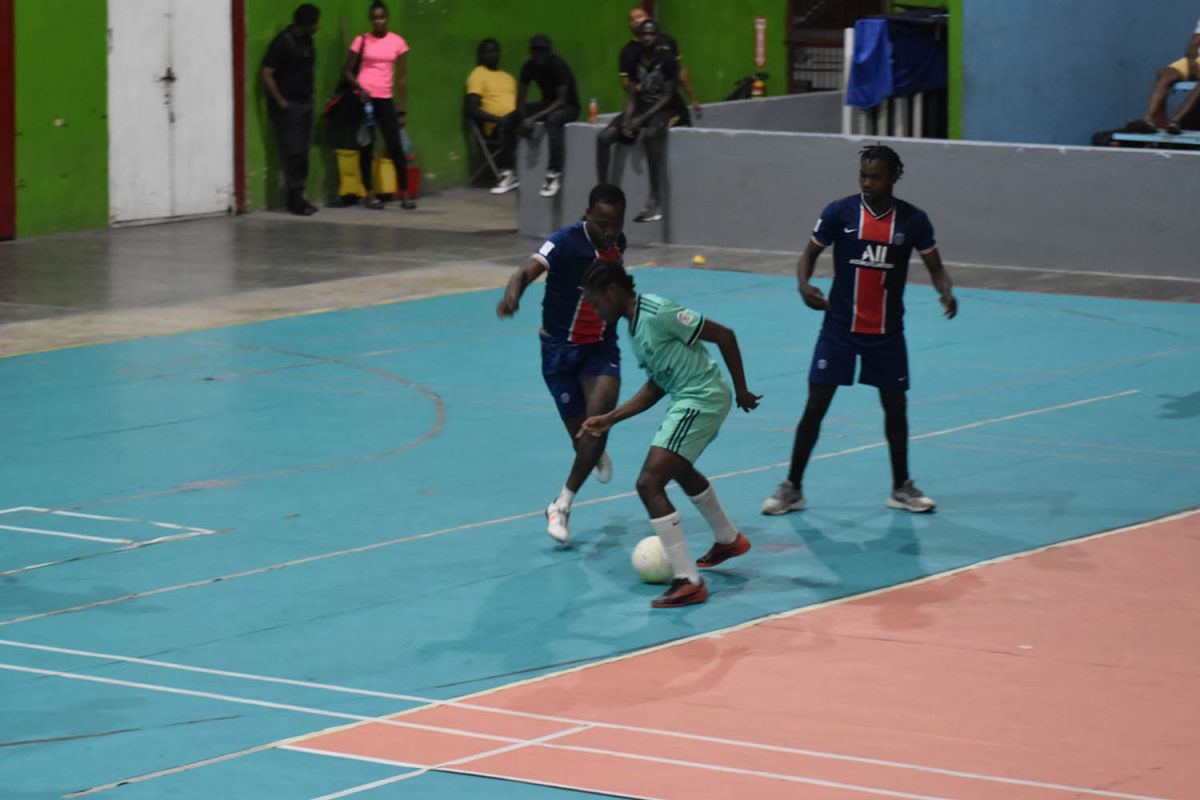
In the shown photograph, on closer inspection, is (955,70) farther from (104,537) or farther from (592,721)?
(592,721)

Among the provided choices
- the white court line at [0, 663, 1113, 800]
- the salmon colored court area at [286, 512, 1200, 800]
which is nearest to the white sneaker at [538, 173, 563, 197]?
the salmon colored court area at [286, 512, 1200, 800]

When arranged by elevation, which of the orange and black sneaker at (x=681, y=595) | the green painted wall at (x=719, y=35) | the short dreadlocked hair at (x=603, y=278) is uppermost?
the green painted wall at (x=719, y=35)

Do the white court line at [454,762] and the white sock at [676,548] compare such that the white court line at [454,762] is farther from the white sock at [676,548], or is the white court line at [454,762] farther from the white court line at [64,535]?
the white court line at [64,535]

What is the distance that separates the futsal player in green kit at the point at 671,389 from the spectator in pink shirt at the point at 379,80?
697 inches

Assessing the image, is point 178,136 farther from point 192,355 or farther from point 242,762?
point 242,762

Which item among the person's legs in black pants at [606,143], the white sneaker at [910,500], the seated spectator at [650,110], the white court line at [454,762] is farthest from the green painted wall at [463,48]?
the white court line at [454,762]

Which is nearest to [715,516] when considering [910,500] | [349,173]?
[910,500]

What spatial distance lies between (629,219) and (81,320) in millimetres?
7478

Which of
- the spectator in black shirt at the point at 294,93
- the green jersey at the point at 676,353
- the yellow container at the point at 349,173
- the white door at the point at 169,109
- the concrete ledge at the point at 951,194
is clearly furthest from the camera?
the yellow container at the point at 349,173

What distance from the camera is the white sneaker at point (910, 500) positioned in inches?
498

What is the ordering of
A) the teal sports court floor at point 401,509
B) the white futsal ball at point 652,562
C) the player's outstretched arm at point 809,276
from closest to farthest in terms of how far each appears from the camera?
1. the teal sports court floor at point 401,509
2. the white futsal ball at point 652,562
3. the player's outstretched arm at point 809,276

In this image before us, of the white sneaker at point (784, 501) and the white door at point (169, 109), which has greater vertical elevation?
the white door at point (169, 109)

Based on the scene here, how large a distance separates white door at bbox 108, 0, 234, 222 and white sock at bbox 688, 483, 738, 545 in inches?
640

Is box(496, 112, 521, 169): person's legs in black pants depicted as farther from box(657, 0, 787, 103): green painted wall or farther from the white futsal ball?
the white futsal ball
